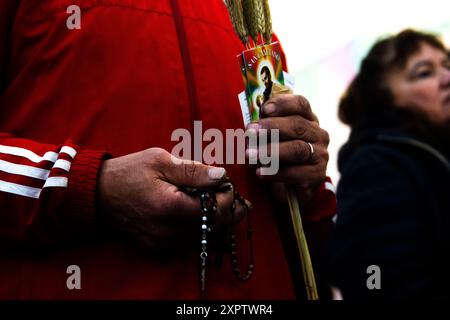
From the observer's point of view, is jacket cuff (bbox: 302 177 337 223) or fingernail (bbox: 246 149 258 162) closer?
fingernail (bbox: 246 149 258 162)

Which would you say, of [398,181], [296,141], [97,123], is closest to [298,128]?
[296,141]

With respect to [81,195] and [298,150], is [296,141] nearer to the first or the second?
[298,150]

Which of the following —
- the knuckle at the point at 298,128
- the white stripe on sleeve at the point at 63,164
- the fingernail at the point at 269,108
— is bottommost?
the white stripe on sleeve at the point at 63,164

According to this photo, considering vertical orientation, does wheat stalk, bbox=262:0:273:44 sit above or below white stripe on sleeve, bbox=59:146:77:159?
above

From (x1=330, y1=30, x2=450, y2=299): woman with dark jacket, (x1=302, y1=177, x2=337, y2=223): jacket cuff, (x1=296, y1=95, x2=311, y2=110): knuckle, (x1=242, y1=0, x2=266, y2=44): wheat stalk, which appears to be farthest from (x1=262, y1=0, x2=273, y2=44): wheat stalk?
(x1=330, y1=30, x2=450, y2=299): woman with dark jacket

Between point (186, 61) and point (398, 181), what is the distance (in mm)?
870

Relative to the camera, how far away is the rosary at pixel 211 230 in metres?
0.76

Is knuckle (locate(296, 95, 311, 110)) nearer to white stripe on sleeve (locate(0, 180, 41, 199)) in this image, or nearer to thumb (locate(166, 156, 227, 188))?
thumb (locate(166, 156, 227, 188))

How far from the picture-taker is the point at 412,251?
141 cm

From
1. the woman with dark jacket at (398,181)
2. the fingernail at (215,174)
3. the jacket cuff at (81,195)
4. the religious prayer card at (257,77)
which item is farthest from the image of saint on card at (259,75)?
the woman with dark jacket at (398,181)

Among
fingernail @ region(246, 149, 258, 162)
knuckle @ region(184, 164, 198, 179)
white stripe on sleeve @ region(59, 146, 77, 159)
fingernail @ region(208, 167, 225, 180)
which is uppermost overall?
fingernail @ region(246, 149, 258, 162)

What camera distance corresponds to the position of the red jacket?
2.59 ft

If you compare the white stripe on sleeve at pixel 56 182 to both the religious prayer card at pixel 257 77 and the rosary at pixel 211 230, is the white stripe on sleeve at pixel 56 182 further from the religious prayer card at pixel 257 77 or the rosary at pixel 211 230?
the religious prayer card at pixel 257 77
